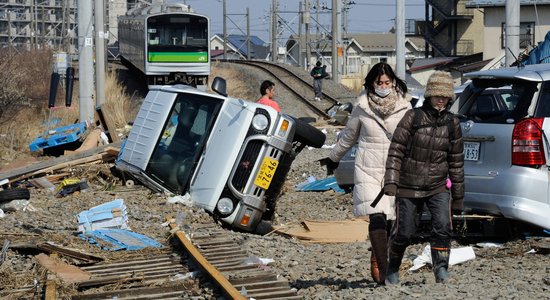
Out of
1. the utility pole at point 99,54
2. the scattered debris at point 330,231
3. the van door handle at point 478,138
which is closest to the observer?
the van door handle at point 478,138

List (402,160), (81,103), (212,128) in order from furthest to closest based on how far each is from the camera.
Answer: (81,103) < (212,128) < (402,160)

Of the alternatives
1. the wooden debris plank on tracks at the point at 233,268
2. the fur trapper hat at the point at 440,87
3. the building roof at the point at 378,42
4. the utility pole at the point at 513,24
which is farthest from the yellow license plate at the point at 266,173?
Result: the building roof at the point at 378,42

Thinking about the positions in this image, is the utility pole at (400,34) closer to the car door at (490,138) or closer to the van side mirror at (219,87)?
the van side mirror at (219,87)

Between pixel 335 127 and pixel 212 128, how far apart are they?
1648 cm

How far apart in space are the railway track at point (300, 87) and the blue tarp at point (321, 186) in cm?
1576

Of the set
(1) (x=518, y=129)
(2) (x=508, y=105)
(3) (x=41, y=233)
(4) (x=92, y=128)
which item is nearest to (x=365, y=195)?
(1) (x=518, y=129)

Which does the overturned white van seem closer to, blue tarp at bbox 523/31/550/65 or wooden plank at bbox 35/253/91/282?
wooden plank at bbox 35/253/91/282

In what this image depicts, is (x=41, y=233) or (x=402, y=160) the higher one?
(x=402, y=160)

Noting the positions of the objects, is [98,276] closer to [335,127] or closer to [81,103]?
[81,103]

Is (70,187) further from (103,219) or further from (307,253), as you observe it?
(307,253)

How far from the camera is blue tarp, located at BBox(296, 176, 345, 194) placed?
16031mm

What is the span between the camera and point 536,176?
29.9ft

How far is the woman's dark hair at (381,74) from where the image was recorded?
7645mm

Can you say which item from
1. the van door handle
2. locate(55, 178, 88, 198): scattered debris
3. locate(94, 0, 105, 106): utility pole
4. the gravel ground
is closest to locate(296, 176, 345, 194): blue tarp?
the gravel ground
